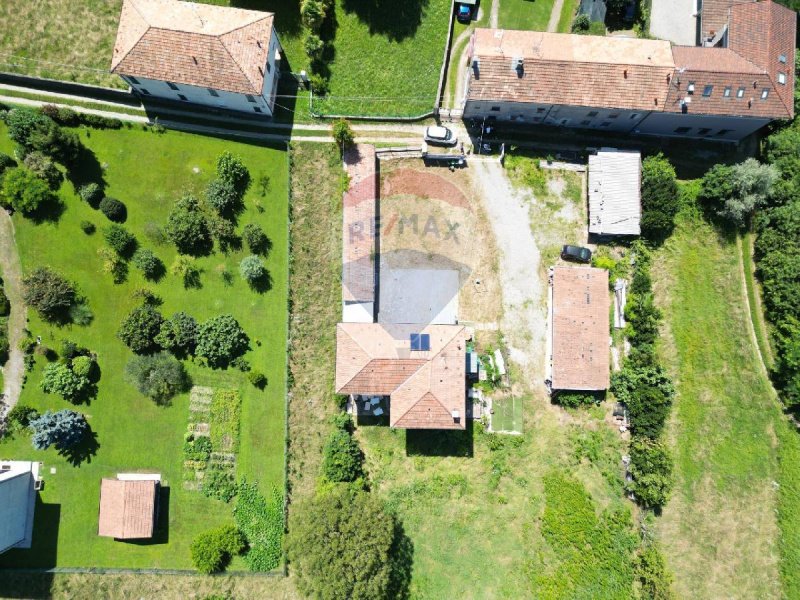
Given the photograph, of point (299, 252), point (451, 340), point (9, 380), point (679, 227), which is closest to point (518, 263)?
point (451, 340)

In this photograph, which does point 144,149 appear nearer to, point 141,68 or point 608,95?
point 141,68

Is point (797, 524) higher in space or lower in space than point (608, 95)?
lower

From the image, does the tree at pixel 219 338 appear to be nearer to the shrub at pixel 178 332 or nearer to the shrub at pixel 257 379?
the shrub at pixel 178 332

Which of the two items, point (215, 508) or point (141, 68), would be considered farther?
point (215, 508)

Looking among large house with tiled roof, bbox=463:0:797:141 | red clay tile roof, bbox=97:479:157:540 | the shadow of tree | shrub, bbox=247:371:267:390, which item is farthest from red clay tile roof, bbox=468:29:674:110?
red clay tile roof, bbox=97:479:157:540

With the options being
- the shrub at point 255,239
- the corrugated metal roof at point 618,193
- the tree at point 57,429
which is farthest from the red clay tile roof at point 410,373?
the tree at point 57,429

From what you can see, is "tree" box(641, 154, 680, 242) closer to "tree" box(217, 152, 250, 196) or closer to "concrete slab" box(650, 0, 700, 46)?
"concrete slab" box(650, 0, 700, 46)

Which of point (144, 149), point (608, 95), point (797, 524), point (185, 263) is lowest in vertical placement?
point (797, 524)
